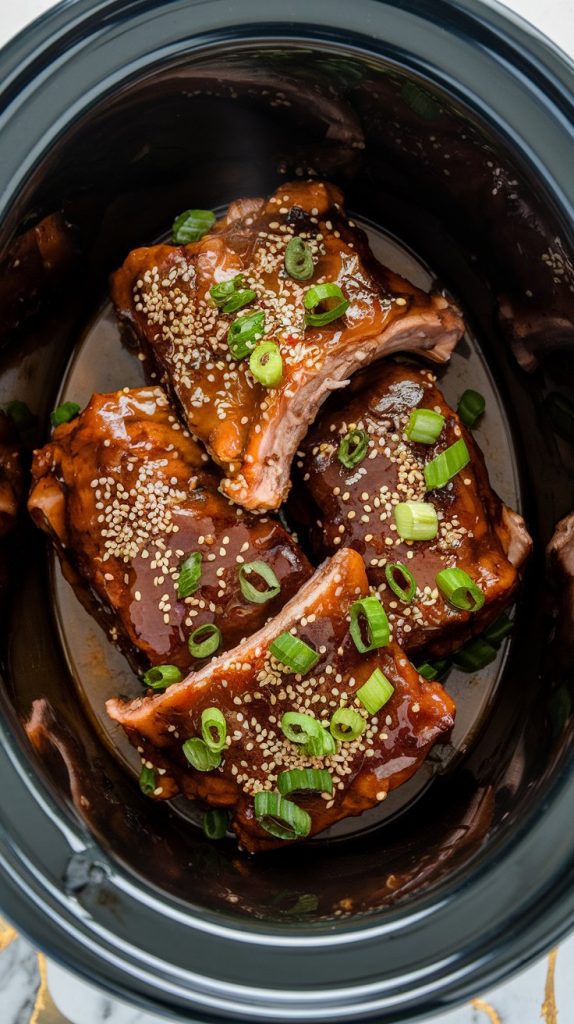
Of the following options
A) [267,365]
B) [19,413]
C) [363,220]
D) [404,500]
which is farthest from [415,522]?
[19,413]

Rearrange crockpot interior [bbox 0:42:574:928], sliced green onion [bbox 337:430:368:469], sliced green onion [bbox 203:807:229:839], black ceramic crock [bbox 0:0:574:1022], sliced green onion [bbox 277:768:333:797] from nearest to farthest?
black ceramic crock [bbox 0:0:574:1022], crockpot interior [bbox 0:42:574:928], sliced green onion [bbox 277:768:333:797], sliced green onion [bbox 337:430:368:469], sliced green onion [bbox 203:807:229:839]

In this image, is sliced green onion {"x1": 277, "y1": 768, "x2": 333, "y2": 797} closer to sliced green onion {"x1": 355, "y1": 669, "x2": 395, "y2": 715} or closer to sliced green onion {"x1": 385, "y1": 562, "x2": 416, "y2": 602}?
sliced green onion {"x1": 355, "y1": 669, "x2": 395, "y2": 715}

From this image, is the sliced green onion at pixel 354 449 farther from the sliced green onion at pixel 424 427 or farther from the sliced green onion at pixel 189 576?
the sliced green onion at pixel 189 576

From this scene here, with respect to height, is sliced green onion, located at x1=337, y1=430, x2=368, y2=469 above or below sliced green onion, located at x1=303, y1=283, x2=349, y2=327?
below

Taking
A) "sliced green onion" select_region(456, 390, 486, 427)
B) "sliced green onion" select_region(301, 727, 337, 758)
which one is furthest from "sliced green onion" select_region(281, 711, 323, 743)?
"sliced green onion" select_region(456, 390, 486, 427)

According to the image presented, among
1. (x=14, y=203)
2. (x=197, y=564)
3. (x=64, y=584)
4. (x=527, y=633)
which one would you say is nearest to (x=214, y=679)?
(x=197, y=564)

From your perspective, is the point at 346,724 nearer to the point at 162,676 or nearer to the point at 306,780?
the point at 306,780
